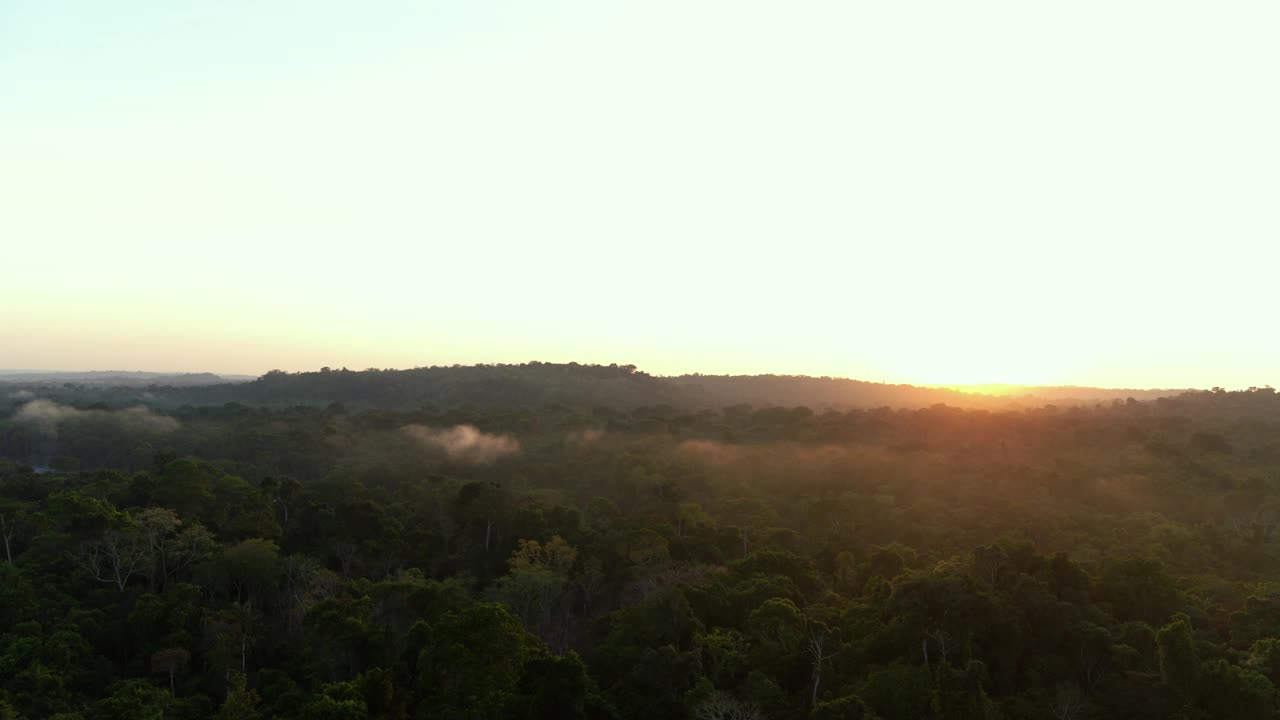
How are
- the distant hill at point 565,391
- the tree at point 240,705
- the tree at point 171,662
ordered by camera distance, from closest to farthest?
the tree at point 240,705
the tree at point 171,662
the distant hill at point 565,391

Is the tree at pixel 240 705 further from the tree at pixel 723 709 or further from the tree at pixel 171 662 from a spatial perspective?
the tree at pixel 723 709

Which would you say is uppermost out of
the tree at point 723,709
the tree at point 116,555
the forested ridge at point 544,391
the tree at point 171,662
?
the forested ridge at point 544,391

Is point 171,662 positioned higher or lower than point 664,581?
lower

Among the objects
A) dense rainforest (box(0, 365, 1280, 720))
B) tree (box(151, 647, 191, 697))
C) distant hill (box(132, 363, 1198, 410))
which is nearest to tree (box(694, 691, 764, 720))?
dense rainforest (box(0, 365, 1280, 720))

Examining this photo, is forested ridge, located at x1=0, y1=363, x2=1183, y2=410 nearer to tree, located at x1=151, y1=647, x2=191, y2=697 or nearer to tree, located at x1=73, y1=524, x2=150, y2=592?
tree, located at x1=73, y1=524, x2=150, y2=592

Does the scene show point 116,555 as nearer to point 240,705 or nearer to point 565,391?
point 240,705

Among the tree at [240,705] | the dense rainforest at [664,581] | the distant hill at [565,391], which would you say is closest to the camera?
the dense rainforest at [664,581]

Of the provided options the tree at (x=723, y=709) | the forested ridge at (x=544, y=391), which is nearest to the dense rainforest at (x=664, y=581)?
the tree at (x=723, y=709)

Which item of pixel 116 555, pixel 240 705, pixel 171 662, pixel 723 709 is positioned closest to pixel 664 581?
pixel 723 709

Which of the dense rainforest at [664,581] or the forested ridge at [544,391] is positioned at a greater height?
the forested ridge at [544,391]

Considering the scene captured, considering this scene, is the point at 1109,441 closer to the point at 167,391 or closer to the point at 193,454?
the point at 193,454
